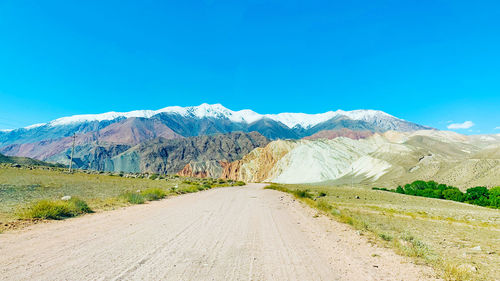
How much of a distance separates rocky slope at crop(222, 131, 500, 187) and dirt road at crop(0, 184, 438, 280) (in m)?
64.8

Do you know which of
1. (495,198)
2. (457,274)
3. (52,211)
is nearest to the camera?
(457,274)

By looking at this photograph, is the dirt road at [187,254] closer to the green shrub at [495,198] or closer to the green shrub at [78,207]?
the green shrub at [78,207]

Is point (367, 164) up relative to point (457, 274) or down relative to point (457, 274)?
up

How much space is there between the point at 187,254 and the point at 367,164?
321 feet

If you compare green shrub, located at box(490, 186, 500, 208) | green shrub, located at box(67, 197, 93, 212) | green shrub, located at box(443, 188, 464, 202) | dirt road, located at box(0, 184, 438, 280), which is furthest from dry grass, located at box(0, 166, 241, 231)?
green shrub, located at box(443, 188, 464, 202)

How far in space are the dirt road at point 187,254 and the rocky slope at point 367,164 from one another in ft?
213

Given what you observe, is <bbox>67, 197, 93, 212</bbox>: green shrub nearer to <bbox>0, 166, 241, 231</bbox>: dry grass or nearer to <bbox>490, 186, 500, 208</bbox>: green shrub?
<bbox>0, 166, 241, 231</bbox>: dry grass

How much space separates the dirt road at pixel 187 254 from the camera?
521cm

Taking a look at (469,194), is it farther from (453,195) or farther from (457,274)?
(457,274)

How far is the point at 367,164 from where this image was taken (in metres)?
93.1

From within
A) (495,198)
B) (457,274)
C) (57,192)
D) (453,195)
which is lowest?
(453,195)

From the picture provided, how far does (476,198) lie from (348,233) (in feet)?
162

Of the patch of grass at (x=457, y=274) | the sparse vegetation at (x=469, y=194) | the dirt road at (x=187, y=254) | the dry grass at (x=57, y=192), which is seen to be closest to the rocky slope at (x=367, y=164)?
the sparse vegetation at (x=469, y=194)

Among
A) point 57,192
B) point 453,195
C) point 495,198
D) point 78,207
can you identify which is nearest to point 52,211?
point 78,207
